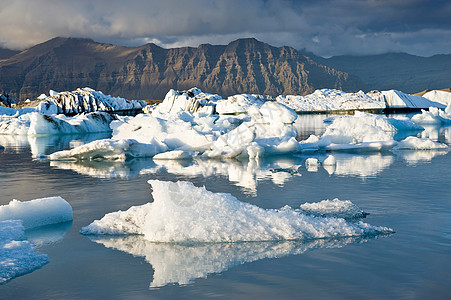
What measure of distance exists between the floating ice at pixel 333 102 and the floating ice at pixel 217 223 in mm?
78520

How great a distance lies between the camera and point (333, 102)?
306 feet

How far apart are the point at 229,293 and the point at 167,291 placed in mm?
719

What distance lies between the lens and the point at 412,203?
33.4ft

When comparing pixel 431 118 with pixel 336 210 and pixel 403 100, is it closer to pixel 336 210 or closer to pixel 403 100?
pixel 403 100

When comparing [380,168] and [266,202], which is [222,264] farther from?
[380,168]

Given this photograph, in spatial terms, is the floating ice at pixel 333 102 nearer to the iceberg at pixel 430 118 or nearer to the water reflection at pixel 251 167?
the iceberg at pixel 430 118

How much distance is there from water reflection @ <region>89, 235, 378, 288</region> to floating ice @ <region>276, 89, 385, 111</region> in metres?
79.2

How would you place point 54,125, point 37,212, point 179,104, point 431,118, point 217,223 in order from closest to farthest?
1. point 217,223
2. point 37,212
3. point 54,125
4. point 431,118
5. point 179,104

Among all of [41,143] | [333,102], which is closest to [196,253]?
[41,143]

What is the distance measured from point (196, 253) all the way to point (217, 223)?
0.66 meters

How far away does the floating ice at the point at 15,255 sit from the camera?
239 inches

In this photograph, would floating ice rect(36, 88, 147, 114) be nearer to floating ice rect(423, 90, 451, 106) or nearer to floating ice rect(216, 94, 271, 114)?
floating ice rect(216, 94, 271, 114)

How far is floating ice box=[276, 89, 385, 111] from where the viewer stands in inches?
3351

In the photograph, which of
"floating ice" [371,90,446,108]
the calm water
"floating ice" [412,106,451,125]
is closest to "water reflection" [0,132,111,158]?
the calm water
